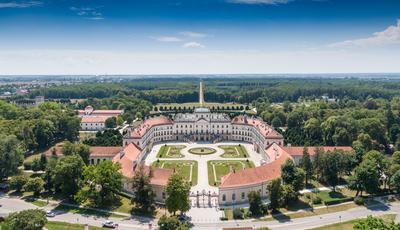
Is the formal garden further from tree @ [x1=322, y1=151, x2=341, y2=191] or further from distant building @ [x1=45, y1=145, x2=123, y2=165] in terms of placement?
tree @ [x1=322, y1=151, x2=341, y2=191]

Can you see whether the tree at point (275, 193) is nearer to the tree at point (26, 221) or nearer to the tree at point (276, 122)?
the tree at point (26, 221)

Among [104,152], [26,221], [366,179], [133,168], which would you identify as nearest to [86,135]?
[104,152]

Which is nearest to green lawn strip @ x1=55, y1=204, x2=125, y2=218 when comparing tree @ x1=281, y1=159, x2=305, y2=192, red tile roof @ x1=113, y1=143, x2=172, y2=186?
red tile roof @ x1=113, y1=143, x2=172, y2=186

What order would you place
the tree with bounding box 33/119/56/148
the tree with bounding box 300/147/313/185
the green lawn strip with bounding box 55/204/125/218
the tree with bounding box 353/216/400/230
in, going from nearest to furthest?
the tree with bounding box 353/216/400/230 → the green lawn strip with bounding box 55/204/125/218 → the tree with bounding box 300/147/313/185 → the tree with bounding box 33/119/56/148

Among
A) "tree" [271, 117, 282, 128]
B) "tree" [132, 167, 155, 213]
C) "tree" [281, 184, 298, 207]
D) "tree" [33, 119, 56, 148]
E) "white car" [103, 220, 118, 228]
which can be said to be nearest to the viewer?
"white car" [103, 220, 118, 228]

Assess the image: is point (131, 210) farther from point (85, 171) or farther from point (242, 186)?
point (242, 186)

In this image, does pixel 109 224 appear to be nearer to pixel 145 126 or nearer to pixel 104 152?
pixel 104 152

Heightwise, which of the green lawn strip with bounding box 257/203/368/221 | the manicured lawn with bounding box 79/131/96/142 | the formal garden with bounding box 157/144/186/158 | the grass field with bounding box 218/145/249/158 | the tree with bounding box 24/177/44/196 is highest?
the tree with bounding box 24/177/44/196
